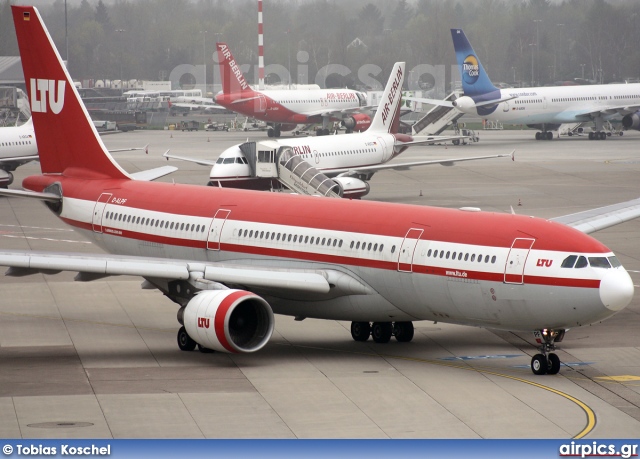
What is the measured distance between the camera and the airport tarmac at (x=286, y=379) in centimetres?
2205

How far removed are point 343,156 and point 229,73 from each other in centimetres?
5023

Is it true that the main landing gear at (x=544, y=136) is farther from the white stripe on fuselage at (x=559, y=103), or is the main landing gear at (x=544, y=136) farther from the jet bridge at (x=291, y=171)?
the jet bridge at (x=291, y=171)

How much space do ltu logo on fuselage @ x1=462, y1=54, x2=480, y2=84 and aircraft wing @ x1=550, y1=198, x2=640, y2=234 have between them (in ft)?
230

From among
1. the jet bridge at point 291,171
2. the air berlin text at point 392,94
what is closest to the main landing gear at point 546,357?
the jet bridge at point 291,171

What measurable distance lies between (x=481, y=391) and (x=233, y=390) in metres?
5.25

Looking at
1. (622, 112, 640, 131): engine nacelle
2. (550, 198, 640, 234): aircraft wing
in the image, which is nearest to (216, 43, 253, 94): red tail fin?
(622, 112, 640, 131): engine nacelle

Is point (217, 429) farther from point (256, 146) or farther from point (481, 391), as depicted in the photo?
point (256, 146)

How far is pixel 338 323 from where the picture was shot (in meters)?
33.2

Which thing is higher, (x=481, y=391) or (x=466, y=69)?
(x=466, y=69)

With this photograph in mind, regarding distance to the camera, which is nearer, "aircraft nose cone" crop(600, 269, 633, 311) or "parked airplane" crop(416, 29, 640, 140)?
"aircraft nose cone" crop(600, 269, 633, 311)

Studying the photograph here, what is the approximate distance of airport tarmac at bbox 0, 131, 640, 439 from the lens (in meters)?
22.0

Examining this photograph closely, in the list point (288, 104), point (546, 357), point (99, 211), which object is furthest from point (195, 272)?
point (288, 104)

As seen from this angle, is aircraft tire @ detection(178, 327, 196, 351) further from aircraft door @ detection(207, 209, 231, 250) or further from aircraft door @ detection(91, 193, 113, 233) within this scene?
aircraft door @ detection(91, 193, 113, 233)

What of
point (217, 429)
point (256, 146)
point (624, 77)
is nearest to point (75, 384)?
point (217, 429)
